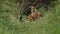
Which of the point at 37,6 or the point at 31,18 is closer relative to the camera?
the point at 31,18

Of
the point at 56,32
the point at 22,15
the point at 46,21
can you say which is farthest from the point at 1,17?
the point at 56,32

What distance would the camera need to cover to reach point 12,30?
5.89 m

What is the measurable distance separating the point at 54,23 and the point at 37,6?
2.67m

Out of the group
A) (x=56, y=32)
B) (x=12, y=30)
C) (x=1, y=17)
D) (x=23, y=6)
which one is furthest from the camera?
(x=23, y=6)

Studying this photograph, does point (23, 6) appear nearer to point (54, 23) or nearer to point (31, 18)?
point (31, 18)

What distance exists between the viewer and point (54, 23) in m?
5.41

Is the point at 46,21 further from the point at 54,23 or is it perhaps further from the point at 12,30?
the point at 12,30

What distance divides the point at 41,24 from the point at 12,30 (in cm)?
71

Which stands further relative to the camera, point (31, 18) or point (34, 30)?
point (31, 18)

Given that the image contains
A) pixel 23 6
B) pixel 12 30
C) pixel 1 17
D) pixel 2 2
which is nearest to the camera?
pixel 12 30

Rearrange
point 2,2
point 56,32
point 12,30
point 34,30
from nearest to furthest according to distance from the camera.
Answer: point 56,32, point 34,30, point 12,30, point 2,2

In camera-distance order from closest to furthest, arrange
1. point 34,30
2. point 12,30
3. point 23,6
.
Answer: point 34,30 < point 12,30 < point 23,6

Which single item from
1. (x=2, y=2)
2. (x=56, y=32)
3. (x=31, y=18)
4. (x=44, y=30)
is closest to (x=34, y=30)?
(x=44, y=30)

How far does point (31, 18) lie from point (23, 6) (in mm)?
707
